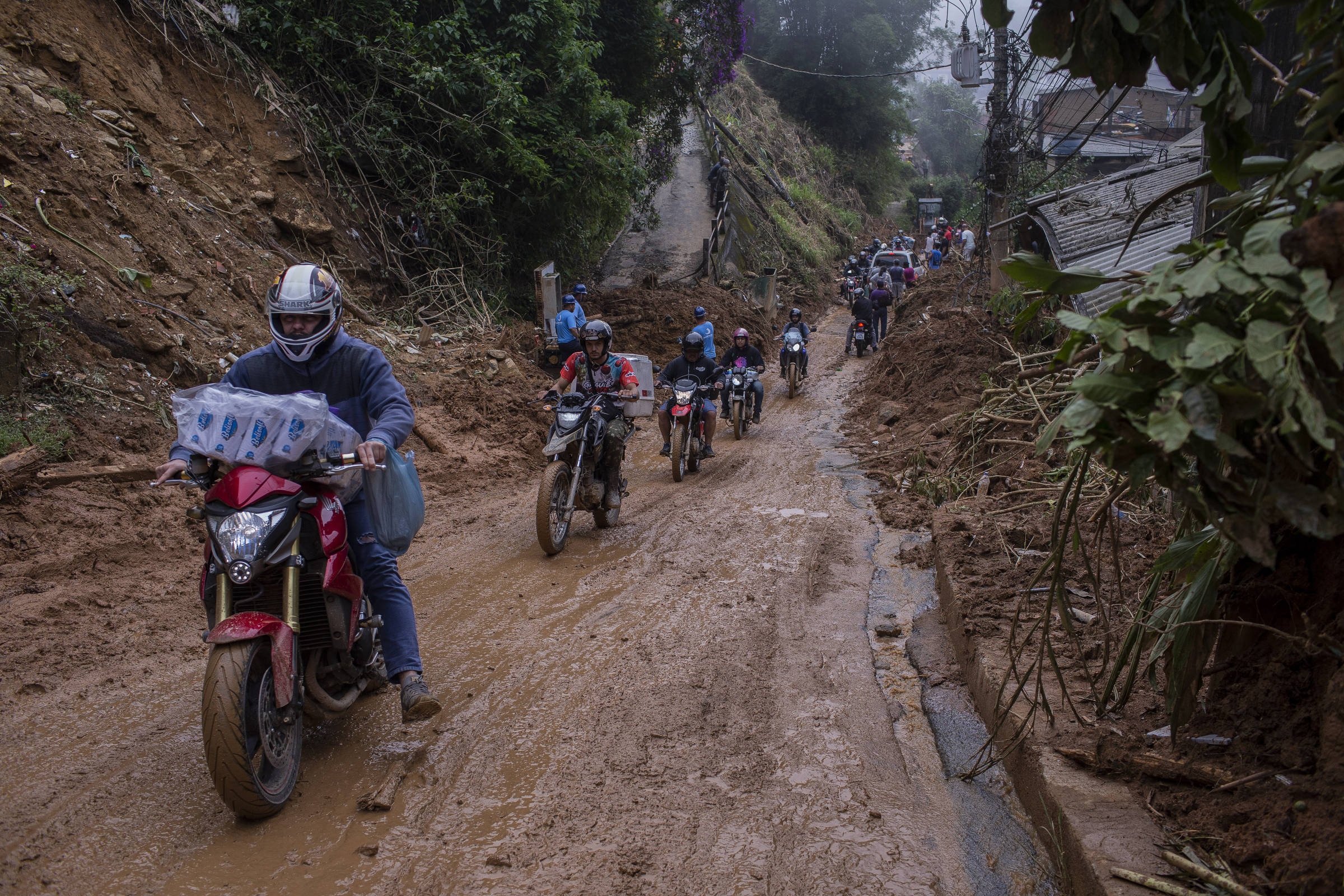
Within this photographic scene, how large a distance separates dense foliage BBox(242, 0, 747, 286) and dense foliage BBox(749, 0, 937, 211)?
32.4m

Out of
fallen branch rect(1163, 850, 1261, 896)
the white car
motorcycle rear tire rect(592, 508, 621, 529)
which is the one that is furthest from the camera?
the white car

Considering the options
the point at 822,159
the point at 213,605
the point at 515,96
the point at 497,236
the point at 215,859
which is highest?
the point at 822,159

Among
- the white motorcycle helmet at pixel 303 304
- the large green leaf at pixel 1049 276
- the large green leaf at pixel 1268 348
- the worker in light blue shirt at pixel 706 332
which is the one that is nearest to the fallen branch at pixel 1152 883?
the large green leaf at pixel 1268 348

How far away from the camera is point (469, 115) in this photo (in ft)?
46.9

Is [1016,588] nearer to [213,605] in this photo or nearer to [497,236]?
Answer: [213,605]

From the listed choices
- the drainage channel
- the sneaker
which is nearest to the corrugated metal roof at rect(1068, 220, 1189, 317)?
the drainage channel

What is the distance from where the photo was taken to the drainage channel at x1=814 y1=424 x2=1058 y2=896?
3.14 m

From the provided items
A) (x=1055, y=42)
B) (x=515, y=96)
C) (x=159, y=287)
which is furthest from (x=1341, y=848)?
(x=515, y=96)

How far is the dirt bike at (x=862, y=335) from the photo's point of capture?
68.4 feet

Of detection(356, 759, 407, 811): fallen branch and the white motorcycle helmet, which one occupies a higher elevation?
the white motorcycle helmet

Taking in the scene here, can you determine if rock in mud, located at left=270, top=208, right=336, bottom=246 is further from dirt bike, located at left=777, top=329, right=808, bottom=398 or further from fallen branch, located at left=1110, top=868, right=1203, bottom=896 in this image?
fallen branch, located at left=1110, top=868, right=1203, bottom=896

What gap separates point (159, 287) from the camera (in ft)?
28.3

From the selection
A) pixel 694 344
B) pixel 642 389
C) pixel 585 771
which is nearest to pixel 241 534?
pixel 585 771

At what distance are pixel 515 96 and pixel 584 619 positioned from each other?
35.3 feet
